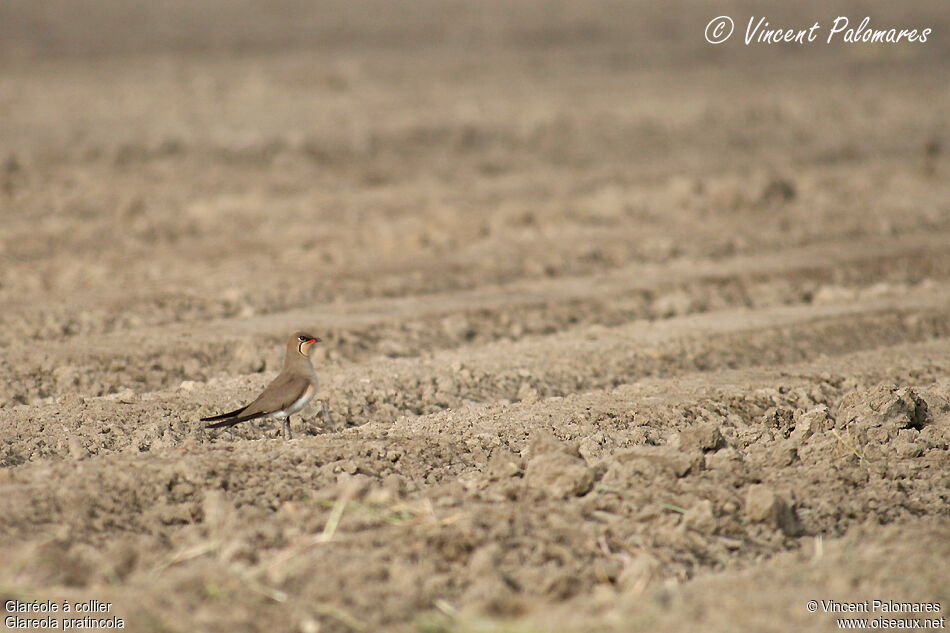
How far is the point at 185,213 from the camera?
11.9m

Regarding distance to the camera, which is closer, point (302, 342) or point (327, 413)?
point (302, 342)

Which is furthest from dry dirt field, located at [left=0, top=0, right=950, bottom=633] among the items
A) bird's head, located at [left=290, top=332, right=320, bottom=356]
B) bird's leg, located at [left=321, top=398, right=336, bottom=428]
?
bird's head, located at [left=290, top=332, right=320, bottom=356]

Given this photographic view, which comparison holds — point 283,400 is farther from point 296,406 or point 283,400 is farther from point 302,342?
point 302,342

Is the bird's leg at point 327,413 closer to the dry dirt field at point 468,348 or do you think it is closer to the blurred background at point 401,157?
the dry dirt field at point 468,348

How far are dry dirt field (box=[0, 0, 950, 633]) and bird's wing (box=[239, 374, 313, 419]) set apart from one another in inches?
10.7

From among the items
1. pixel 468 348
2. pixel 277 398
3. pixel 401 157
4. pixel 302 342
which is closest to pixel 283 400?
pixel 277 398

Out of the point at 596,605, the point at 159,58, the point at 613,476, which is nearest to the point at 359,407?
the point at 613,476

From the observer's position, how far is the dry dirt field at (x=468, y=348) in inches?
166

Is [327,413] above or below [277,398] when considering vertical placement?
below

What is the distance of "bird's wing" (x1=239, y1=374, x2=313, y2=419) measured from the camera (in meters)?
5.61

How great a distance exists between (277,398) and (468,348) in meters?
2.57

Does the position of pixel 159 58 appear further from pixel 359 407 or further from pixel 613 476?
pixel 613 476

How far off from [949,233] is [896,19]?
21.5m

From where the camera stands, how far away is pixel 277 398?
18.4ft
